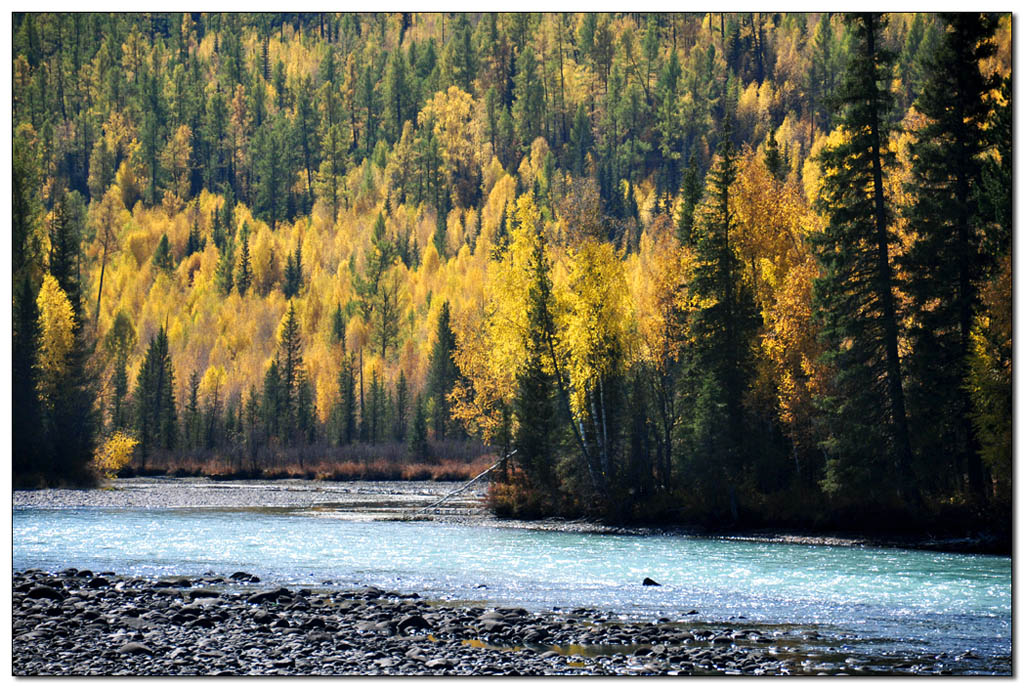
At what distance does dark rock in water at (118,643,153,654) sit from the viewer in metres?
9.92

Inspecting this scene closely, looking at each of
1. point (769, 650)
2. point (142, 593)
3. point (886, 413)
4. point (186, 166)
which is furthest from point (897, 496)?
point (186, 166)

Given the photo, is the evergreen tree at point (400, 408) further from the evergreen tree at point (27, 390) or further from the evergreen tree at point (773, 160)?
the evergreen tree at point (27, 390)

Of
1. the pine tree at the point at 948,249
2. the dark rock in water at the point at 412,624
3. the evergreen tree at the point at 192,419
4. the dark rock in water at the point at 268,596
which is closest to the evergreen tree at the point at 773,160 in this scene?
the pine tree at the point at 948,249

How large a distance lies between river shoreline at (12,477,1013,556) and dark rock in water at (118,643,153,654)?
36.1ft

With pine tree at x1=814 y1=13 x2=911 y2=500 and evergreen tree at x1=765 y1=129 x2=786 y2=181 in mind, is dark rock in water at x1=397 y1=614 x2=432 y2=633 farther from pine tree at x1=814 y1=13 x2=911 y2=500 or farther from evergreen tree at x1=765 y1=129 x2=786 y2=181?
evergreen tree at x1=765 y1=129 x2=786 y2=181

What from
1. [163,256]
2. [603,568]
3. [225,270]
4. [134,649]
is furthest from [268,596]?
[225,270]

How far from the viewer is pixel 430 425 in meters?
53.0

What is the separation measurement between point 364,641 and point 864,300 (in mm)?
12772

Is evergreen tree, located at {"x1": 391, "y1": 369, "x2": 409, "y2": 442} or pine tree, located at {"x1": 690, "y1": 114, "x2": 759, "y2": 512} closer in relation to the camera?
pine tree, located at {"x1": 690, "y1": 114, "x2": 759, "y2": 512}

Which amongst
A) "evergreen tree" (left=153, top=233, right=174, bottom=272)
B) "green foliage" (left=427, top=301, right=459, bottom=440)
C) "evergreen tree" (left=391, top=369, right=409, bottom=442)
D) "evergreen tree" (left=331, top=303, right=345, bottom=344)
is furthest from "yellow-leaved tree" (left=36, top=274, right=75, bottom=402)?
"evergreen tree" (left=153, top=233, right=174, bottom=272)

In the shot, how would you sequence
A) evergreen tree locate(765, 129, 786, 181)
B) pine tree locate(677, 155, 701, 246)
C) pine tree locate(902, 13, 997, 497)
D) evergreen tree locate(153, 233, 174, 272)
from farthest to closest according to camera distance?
evergreen tree locate(153, 233, 174, 272)
pine tree locate(677, 155, 701, 246)
evergreen tree locate(765, 129, 786, 181)
pine tree locate(902, 13, 997, 497)

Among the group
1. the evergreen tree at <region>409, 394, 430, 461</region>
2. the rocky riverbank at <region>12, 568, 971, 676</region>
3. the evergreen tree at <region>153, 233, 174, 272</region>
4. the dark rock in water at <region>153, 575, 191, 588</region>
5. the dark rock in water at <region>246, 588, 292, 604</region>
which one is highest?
the evergreen tree at <region>153, 233, 174, 272</region>

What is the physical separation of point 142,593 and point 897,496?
12.8 metres

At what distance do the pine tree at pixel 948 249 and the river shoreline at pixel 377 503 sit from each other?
5.15ft
